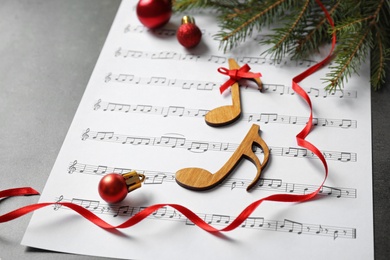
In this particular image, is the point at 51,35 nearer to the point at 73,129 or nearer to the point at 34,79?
the point at 34,79

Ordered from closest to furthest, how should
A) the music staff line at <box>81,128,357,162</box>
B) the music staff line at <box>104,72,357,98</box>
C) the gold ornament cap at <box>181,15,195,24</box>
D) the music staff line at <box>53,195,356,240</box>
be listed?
the music staff line at <box>53,195,356,240</box> < the music staff line at <box>81,128,357,162</box> < the music staff line at <box>104,72,357,98</box> < the gold ornament cap at <box>181,15,195,24</box>

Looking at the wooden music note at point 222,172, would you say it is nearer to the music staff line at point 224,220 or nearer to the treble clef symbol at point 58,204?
the music staff line at point 224,220

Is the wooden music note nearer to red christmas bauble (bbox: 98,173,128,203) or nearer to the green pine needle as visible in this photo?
red christmas bauble (bbox: 98,173,128,203)

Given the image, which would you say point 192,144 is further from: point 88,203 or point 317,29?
point 317,29

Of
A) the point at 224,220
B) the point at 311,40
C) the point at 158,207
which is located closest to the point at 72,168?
the point at 158,207

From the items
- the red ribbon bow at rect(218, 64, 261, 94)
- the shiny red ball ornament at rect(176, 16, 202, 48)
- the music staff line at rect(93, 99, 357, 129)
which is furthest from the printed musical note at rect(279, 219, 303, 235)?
the shiny red ball ornament at rect(176, 16, 202, 48)

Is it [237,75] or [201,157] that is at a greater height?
[237,75]

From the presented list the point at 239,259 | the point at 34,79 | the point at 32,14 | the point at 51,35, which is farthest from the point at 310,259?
the point at 32,14
